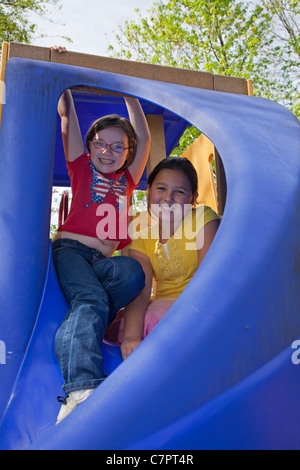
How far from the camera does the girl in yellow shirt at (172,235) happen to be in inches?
74.0

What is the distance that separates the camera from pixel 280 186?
1274 mm

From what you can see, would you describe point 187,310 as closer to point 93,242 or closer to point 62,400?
point 62,400

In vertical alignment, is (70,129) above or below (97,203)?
above

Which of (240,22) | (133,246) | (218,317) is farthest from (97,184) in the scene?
(240,22)

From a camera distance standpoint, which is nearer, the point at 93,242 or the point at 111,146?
the point at 93,242

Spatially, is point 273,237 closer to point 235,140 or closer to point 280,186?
point 280,186

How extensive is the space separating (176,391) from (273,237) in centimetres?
46

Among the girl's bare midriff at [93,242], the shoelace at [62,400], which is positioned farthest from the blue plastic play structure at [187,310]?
the girl's bare midriff at [93,242]

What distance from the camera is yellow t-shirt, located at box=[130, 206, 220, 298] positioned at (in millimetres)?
1892

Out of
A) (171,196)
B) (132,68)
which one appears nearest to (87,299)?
(171,196)

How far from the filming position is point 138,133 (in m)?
2.20

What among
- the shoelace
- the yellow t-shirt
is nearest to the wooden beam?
the yellow t-shirt

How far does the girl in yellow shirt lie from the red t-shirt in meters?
0.12

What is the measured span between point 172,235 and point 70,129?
2.21 ft
